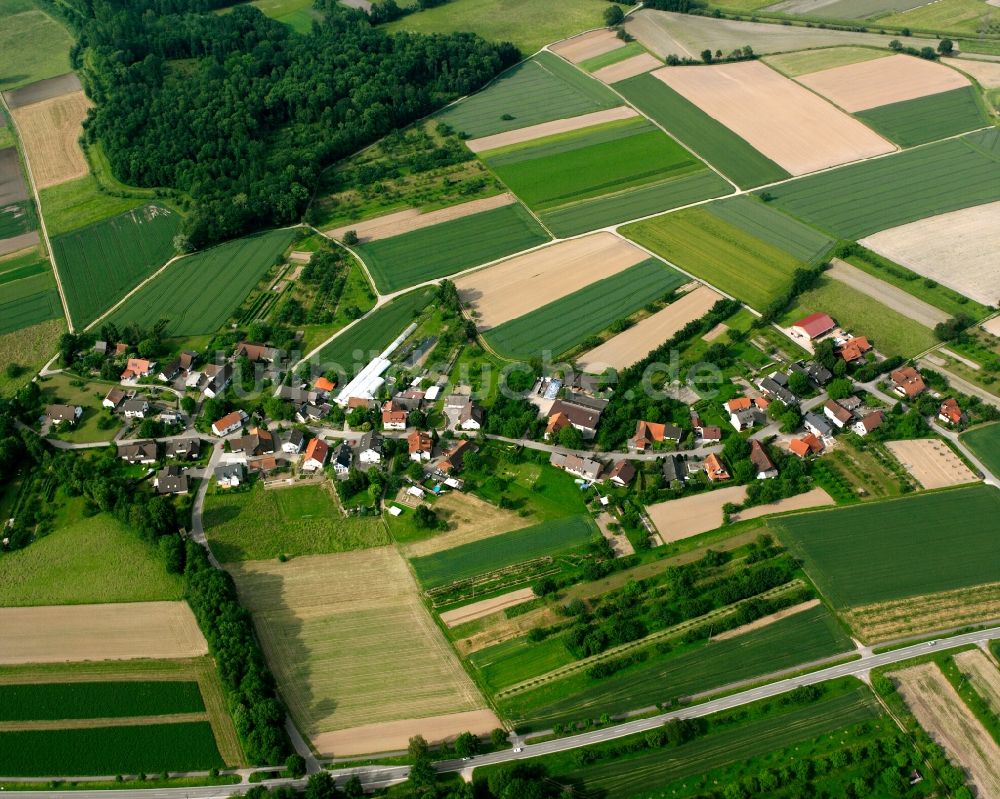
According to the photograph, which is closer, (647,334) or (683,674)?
(683,674)

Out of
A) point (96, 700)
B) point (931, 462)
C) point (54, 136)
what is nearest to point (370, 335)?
point (96, 700)

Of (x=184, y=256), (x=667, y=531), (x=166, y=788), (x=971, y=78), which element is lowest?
(x=166, y=788)

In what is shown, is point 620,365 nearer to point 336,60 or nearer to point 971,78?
point 336,60

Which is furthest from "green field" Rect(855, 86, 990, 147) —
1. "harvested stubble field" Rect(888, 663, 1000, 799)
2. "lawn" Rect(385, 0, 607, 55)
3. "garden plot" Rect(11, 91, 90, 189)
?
"garden plot" Rect(11, 91, 90, 189)

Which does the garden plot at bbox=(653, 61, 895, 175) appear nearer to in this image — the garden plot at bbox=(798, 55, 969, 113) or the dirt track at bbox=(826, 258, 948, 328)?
the garden plot at bbox=(798, 55, 969, 113)

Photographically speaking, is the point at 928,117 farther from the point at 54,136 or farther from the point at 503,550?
→ the point at 54,136

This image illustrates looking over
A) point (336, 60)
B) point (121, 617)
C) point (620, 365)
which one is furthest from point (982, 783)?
point (336, 60)

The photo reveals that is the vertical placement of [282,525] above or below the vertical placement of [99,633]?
above
